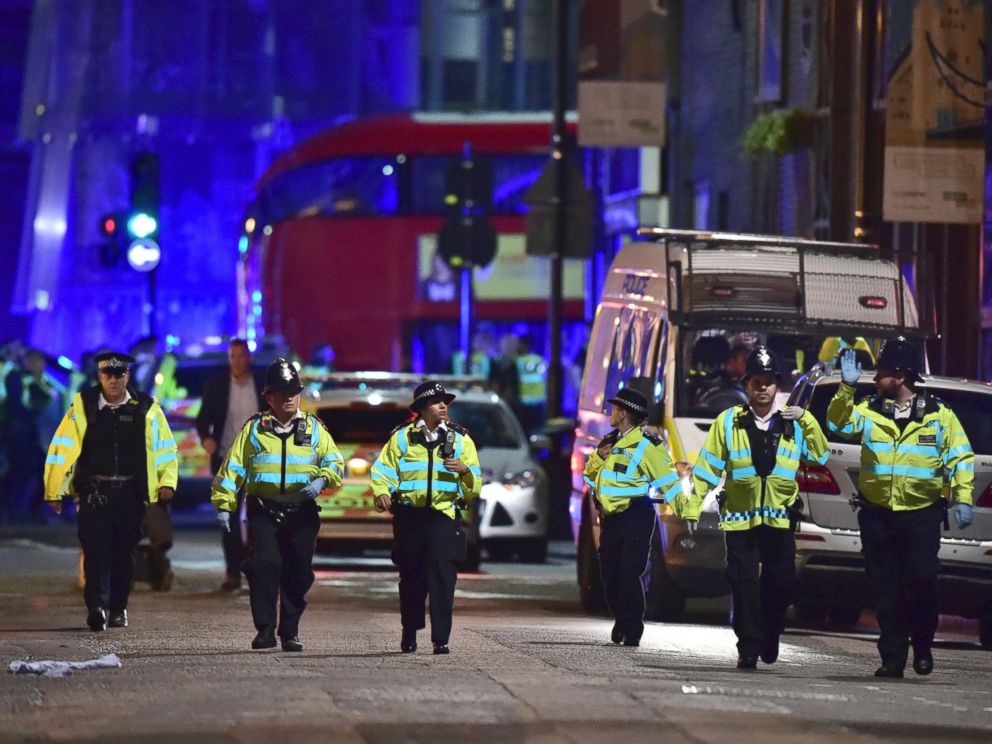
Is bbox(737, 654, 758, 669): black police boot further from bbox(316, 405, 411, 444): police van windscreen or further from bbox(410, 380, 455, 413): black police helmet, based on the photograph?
bbox(316, 405, 411, 444): police van windscreen

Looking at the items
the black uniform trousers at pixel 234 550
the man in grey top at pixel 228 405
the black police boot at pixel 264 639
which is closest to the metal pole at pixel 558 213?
the man in grey top at pixel 228 405

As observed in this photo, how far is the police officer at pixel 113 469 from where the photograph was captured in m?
15.4

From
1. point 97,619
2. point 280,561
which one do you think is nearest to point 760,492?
point 280,561

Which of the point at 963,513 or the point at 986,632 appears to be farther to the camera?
the point at 986,632

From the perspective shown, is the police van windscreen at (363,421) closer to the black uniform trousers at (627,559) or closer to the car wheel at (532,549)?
the car wheel at (532,549)

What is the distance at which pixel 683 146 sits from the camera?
1468 inches

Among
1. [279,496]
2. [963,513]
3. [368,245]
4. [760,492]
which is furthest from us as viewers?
[368,245]

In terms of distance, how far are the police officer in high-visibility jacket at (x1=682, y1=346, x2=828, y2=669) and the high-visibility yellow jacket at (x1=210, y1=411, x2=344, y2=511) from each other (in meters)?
1.92

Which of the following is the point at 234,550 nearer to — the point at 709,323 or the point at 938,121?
the point at 709,323

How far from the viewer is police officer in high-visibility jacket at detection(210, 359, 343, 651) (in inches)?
549

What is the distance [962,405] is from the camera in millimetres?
16219

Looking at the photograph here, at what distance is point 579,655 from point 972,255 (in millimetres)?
12392

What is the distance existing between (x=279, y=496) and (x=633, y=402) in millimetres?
2117

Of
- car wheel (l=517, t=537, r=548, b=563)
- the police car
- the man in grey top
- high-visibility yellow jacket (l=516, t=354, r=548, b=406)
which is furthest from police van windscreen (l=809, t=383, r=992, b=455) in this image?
high-visibility yellow jacket (l=516, t=354, r=548, b=406)
